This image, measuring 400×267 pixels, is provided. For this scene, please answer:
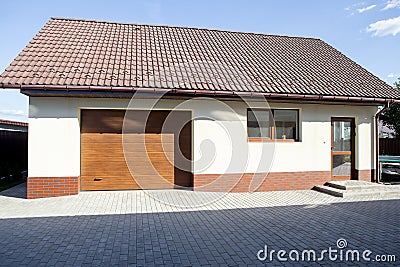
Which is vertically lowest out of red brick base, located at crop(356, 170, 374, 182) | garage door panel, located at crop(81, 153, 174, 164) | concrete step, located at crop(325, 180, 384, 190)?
concrete step, located at crop(325, 180, 384, 190)

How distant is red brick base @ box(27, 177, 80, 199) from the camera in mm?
7172

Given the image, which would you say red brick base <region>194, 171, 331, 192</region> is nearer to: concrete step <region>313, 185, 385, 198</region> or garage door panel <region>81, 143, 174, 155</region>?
concrete step <region>313, 185, 385, 198</region>

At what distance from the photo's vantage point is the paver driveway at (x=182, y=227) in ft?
12.6

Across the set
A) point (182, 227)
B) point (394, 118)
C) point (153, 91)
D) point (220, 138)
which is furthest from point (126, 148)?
point (394, 118)

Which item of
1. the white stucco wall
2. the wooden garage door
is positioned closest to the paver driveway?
the wooden garage door

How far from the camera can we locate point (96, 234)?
4.63 metres

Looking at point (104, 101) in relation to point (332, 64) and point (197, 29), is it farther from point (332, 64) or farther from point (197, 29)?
point (332, 64)

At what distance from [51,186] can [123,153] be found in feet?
6.56

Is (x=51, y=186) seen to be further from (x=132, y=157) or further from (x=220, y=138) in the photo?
(x=220, y=138)

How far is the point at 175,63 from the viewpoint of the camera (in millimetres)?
9117

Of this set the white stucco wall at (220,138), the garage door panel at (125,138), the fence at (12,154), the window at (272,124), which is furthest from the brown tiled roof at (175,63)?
the fence at (12,154)

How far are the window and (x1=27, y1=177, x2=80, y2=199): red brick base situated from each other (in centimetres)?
500

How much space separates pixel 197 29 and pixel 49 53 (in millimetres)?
6381

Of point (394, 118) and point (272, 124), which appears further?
point (394, 118)
